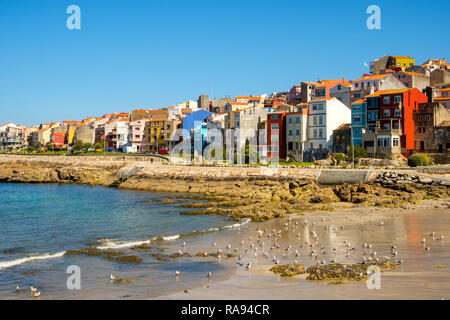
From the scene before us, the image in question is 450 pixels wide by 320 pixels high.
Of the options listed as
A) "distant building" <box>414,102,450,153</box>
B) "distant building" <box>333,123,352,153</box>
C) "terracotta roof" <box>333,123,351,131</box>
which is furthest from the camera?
"terracotta roof" <box>333,123,351,131</box>

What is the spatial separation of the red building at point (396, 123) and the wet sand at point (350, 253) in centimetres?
2580

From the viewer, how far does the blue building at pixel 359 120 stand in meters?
63.6

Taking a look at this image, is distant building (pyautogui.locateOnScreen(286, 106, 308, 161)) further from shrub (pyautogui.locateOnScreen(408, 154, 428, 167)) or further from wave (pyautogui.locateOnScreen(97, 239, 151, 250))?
wave (pyautogui.locateOnScreen(97, 239, 151, 250))

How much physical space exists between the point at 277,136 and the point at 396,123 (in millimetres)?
19469

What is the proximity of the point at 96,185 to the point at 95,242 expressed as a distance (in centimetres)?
4399

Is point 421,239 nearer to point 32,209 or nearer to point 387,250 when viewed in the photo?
point 387,250

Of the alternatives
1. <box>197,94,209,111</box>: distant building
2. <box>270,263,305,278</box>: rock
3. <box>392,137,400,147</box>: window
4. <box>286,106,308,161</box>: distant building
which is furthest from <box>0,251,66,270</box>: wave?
<box>197,94,209,111</box>: distant building

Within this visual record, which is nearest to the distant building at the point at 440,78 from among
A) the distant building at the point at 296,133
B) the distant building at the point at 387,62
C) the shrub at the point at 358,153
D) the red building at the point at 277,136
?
the distant building at the point at 387,62

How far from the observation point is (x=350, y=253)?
1905cm

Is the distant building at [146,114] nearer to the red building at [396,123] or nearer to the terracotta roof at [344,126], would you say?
the terracotta roof at [344,126]

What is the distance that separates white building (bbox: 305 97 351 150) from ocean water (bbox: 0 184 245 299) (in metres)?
33.6

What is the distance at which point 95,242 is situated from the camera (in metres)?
24.2

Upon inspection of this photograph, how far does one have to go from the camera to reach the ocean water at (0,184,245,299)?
50.9 ft
